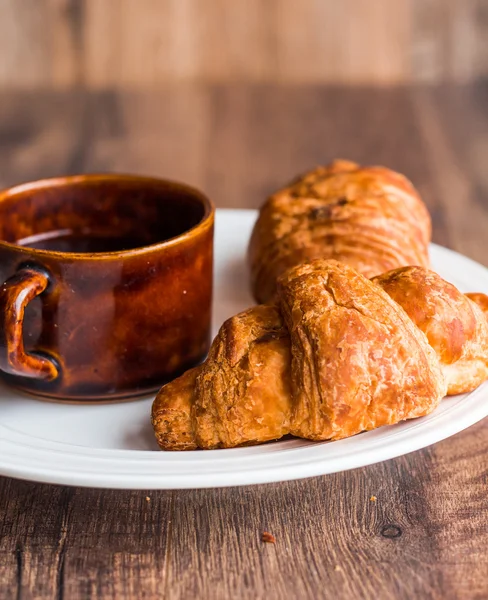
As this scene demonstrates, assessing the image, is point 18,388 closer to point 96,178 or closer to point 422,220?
point 96,178

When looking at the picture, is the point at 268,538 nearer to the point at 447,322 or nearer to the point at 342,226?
the point at 447,322

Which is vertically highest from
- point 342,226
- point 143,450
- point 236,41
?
point 342,226

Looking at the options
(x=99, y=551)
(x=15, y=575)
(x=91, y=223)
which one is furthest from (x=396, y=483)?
(x=91, y=223)

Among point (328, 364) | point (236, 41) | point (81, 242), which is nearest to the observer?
point (328, 364)

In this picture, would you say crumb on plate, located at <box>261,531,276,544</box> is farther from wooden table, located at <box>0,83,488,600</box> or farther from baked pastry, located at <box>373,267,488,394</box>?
baked pastry, located at <box>373,267,488,394</box>

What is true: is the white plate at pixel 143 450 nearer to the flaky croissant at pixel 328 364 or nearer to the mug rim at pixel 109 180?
the flaky croissant at pixel 328 364

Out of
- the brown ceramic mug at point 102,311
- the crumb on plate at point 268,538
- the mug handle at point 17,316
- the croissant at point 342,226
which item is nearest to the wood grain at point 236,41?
the croissant at point 342,226

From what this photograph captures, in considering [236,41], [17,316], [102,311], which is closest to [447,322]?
[102,311]
